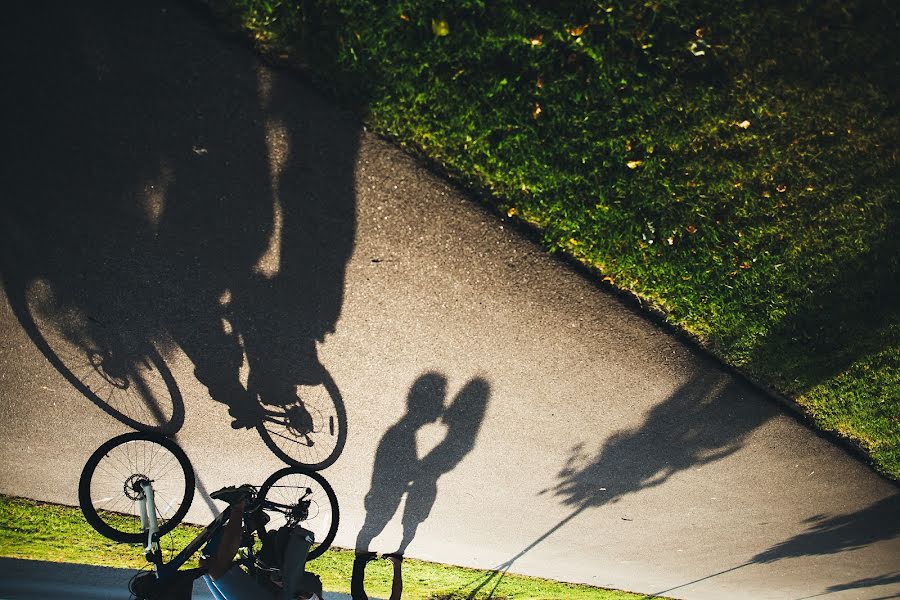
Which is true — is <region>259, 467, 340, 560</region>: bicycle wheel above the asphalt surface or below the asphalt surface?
below

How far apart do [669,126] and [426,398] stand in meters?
3.00

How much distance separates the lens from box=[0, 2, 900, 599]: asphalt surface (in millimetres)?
3379

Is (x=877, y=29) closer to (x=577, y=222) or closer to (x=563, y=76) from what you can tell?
(x=563, y=76)

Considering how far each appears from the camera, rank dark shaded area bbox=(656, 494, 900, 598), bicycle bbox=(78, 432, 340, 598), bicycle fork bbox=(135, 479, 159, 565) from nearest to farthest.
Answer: bicycle fork bbox=(135, 479, 159, 565) → bicycle bbox=(78, 432, 340, 598) → dark shaded area bbox=(656, 494, 900, 598)

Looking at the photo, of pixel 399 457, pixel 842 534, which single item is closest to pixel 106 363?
pixel 399 457

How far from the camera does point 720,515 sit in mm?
4629

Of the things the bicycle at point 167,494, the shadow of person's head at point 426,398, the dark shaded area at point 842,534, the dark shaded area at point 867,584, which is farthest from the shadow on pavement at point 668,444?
the dark shaded area at point 867,584

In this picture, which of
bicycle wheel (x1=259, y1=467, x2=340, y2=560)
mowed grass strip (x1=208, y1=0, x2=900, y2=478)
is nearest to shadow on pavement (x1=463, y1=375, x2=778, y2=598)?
mowed grass strip (x1=208, y1=0, x2=900, y2=478)

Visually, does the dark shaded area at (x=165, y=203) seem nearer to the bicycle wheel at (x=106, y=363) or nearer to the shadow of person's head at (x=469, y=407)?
the bicycle wheel at (x=106, y=363)

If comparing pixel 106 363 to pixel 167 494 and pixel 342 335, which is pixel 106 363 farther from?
pixel 342 335

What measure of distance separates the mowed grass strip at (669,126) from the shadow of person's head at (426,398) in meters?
1.62

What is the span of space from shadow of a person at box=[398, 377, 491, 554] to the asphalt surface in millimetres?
22

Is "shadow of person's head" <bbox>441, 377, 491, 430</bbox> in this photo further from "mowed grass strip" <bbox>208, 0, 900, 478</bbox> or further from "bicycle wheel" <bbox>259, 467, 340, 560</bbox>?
"mowed grass strip" <bbox>208, 0, 900, 478</bbox>

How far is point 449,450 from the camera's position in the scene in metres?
4.26
